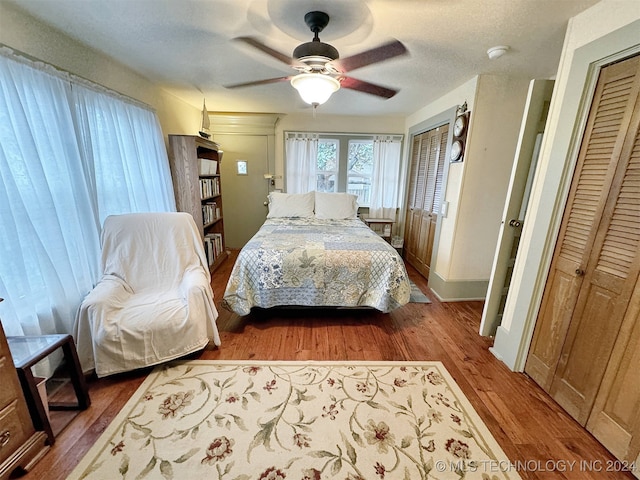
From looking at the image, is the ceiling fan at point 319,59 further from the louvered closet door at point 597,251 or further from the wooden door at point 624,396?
the wooden door at point 624,396

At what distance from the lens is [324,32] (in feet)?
5.40

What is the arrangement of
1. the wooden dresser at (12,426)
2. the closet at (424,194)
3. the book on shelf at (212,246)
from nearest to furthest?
1. the wooden dresser at (12,426)
2. the closet at (424,194)
3. the book on shelf at (212,246)

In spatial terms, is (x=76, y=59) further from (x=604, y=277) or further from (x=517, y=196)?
(x=604, y=277)

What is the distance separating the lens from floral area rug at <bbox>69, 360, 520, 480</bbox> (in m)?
1.20

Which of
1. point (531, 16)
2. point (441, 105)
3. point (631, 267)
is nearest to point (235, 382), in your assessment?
point (631, 267)

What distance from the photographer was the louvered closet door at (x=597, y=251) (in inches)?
48.3

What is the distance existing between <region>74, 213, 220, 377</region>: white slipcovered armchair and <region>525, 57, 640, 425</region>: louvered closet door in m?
2.27

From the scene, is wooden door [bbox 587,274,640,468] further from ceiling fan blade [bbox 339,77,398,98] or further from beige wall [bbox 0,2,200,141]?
beige wall [bbox 0,2,200,141]

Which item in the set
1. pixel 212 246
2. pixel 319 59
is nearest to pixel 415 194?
pixel 319 59

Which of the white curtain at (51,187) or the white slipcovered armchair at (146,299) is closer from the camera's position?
the white curtain at (51,187)

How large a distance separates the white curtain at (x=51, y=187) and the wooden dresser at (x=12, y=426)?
0.44 m

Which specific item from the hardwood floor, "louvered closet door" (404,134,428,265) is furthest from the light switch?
the hardwood floor

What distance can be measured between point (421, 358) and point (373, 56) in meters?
2.16

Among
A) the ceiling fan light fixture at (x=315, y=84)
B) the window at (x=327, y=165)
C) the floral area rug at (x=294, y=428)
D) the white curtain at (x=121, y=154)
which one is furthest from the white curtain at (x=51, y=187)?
the window at (x=327, y=165)
